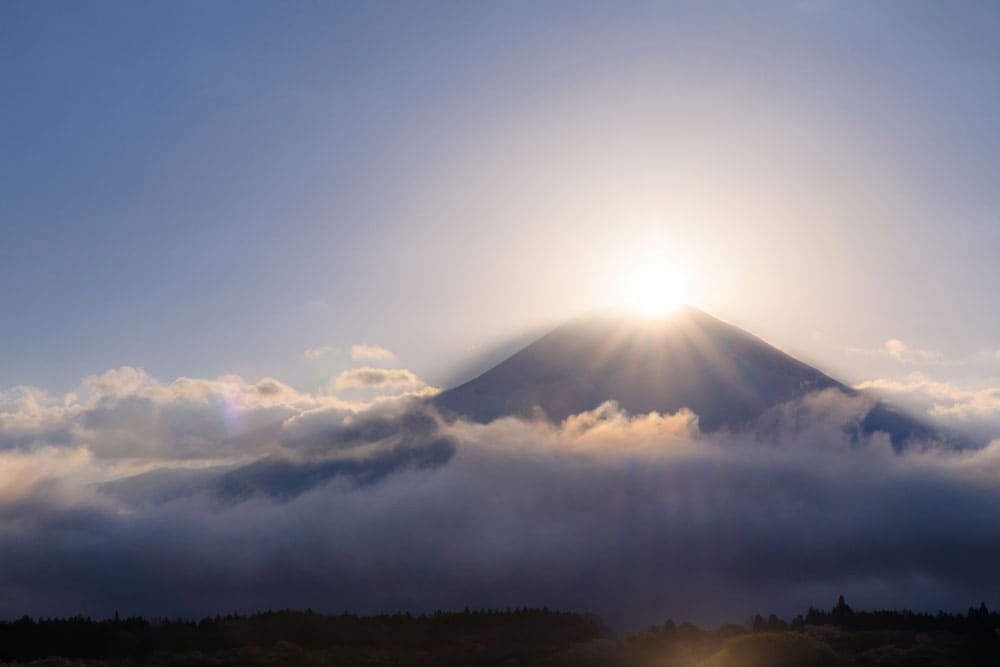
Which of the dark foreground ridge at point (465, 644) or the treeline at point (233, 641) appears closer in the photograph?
the dark foreground ridge at point (465, 644)

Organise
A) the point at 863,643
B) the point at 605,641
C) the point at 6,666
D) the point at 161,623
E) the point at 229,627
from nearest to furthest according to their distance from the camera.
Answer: the point at 6,666, the point at 863,643, the point at 605,641, the point at 161,623, the point at 229,627

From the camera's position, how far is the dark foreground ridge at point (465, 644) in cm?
12444

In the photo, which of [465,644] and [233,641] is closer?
[233,641]

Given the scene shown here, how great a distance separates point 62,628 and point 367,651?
169 feet

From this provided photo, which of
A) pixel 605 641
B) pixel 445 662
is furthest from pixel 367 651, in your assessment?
pixel 605 641

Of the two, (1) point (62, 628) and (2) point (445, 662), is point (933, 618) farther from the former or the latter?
(1) point (62, 628)

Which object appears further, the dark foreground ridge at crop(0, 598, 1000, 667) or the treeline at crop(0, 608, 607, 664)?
the treeline at crop(0, 608, 607, 664)

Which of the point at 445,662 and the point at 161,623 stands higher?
the point at 161,623

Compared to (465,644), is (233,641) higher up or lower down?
higher up

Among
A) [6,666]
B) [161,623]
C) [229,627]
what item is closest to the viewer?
[6,666]

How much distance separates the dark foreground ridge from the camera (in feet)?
408

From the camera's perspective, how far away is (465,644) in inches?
7598

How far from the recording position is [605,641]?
152000 mm

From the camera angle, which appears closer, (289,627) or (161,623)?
(161,623)
